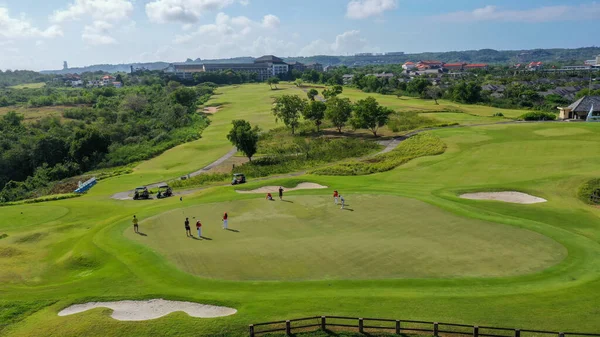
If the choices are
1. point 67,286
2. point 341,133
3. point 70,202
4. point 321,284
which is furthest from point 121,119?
point 321,284

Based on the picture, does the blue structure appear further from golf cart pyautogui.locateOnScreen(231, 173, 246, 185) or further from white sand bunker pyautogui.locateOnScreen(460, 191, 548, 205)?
white sand bunker pyautogui.locateOnScreen(460, 191, 548, 205)

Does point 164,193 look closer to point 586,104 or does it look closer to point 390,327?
point 390,327

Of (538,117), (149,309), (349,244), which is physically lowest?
(149,309)

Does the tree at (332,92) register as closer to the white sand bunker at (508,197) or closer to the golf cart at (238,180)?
the golf cart at (238,180)

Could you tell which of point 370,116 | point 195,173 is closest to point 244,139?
point 195,173

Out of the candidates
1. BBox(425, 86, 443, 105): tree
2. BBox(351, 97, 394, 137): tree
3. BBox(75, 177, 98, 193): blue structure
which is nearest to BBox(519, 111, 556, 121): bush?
BBox(351, 97, 394, 137): tree

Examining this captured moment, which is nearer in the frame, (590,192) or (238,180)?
(590,192)

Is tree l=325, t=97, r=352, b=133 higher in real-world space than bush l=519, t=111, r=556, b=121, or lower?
higher
